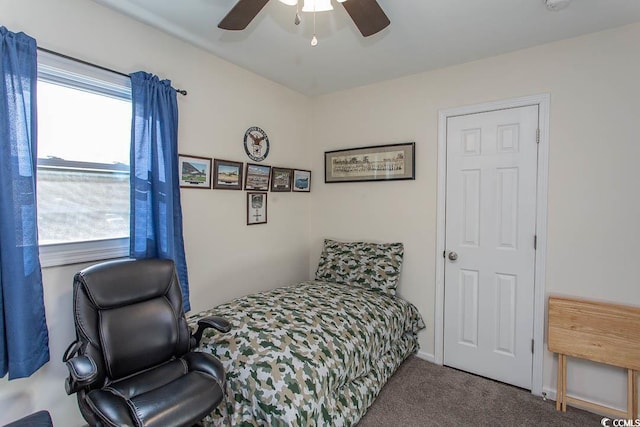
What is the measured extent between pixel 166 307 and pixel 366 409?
145 cm

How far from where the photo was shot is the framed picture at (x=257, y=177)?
292 centimetres

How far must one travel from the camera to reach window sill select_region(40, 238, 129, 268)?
1783 millimetres

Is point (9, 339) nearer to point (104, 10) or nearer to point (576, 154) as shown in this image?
point (104, 10)

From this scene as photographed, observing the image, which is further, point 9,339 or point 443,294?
point 443,294

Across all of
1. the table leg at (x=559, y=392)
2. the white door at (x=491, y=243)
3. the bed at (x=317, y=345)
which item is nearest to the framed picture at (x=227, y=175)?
the bed at (x=317, y=345)

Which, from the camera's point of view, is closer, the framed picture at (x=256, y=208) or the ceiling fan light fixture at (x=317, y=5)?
the ceiling fan light fixture at (x=317, y=5)

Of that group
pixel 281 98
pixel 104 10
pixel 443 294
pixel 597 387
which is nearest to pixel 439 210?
pixel 443 294

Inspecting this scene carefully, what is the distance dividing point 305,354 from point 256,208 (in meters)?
1.55

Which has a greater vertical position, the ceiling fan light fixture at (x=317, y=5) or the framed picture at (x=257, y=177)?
the ceiling fan light fixture at (x=317, y=5)

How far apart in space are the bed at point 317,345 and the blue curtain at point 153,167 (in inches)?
24.1

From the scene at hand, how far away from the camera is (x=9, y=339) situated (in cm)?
→ 155

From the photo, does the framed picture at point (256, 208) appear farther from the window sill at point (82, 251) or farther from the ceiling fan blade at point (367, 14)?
the ceiling fan blade at point (367, 14)

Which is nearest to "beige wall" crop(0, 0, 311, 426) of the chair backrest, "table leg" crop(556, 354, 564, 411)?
the chair backrest

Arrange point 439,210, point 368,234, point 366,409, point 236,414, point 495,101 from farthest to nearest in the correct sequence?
point 368,234 < point 439,210 < point 495,101 < point 366,409 < point 236,414
